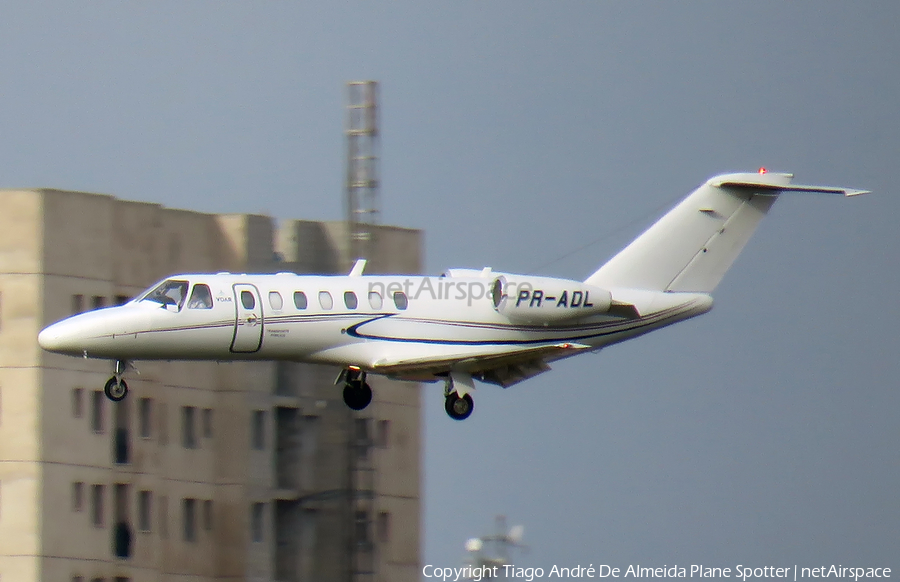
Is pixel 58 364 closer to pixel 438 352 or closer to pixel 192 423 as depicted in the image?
pixel 192 423

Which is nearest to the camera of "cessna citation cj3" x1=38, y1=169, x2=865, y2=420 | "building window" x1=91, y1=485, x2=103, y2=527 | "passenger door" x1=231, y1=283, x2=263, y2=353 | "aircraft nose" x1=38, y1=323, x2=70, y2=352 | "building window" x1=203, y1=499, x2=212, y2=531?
"aircraft nose" x1=38, y1=323, x2=70, y2=352

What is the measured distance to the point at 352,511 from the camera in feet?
185

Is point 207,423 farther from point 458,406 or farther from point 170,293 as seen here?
point 170,293

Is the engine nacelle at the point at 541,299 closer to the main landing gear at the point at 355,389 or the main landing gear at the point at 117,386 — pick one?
the main landing gear at the point at 355,389

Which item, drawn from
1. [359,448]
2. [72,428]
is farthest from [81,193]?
[359,448]

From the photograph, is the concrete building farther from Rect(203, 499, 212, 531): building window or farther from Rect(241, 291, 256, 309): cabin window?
Rect(241, 291, 256, 309): cabin window

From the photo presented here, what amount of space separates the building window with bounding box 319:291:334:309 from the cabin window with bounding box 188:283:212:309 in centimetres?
201

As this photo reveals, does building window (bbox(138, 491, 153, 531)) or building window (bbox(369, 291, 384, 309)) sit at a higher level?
building window (bbox(369, 291, 384, 309))

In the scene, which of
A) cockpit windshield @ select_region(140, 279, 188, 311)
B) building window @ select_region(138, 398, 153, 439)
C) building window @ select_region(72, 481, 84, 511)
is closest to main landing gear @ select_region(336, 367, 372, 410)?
cockpit windshield @ select_region(140, 279, 188, 311)

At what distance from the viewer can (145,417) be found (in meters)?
60.1

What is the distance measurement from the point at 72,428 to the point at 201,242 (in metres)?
7.99

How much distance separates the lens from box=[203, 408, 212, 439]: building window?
206 ft

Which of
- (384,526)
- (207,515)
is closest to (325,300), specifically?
(207,515)

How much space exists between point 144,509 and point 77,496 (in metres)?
3.73
